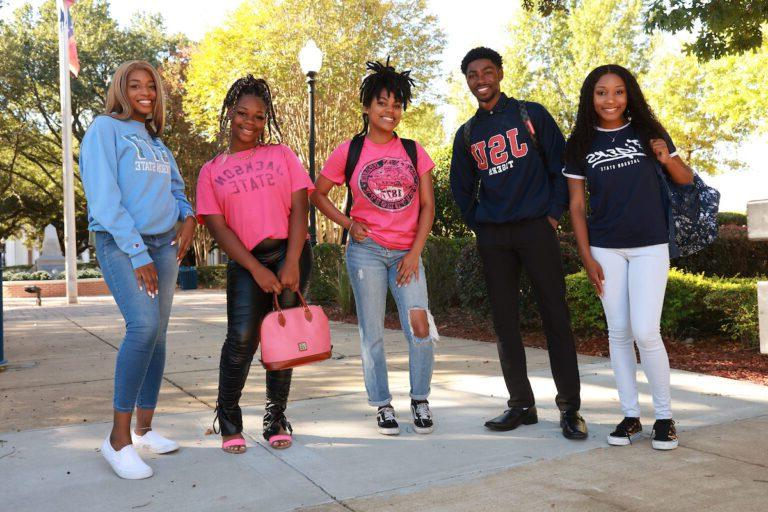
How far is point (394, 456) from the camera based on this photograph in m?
3.34

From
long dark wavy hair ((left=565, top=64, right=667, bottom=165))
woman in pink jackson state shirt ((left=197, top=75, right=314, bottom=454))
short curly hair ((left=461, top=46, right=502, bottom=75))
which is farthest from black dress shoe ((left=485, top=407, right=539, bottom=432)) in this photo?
short curly hair ((left=461, top=46, right=502, bottom=75))

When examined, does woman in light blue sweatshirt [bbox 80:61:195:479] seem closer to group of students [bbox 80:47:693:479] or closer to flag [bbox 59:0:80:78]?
group of students [bbox 80:47:693:479]

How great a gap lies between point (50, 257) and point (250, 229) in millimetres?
26075

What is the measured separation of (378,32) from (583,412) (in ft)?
58.0

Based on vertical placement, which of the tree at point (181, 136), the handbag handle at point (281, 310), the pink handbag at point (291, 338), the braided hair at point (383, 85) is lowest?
the pink handbag at point (291, 338)

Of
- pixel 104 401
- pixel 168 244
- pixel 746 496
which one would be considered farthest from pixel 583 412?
pixel 104 401

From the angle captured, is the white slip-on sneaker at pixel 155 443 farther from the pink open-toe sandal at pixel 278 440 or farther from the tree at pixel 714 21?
the tree at pixel 714 21

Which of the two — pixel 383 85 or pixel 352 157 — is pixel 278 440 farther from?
pixel 383 85

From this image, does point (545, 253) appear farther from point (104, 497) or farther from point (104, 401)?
point (104, 401)

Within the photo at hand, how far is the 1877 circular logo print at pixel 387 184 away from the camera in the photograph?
3691 mm

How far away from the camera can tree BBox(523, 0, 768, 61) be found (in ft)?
25.8

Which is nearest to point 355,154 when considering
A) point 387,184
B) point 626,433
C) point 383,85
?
point 387,184

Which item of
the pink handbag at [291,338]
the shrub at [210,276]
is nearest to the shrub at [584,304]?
the pink handbag at [291,338]

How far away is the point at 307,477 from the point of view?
120 inches
